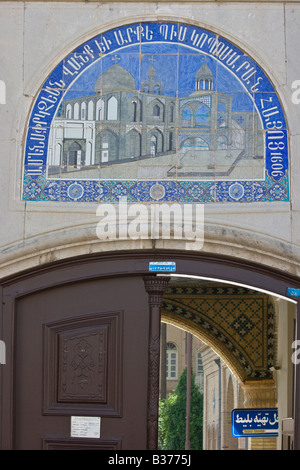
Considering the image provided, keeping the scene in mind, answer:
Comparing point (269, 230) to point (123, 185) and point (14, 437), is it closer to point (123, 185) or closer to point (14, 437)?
point (123, 185)

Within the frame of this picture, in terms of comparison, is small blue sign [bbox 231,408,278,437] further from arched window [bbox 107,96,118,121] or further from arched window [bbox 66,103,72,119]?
arched window [bbox 66,103,72,119]

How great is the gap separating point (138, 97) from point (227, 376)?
14.4 m

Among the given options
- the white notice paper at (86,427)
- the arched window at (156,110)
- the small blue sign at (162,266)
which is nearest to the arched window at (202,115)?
the arched window at (156,110)

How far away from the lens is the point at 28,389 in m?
7.50

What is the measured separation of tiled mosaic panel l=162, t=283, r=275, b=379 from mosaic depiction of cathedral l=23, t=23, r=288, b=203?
587cm

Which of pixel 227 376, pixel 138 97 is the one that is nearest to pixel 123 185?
pixel 138 97

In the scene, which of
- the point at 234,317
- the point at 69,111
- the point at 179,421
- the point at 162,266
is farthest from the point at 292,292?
the point at 179,421

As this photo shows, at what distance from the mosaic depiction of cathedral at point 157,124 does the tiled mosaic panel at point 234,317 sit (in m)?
5.87

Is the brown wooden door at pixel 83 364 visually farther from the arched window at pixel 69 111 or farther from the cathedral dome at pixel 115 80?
the cathedral dome at pixel 115 80

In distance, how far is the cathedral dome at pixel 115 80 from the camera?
7.74m

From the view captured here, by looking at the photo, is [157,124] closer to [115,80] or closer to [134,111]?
[134,111]

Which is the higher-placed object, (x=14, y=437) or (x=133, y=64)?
(x=133, y=64)
